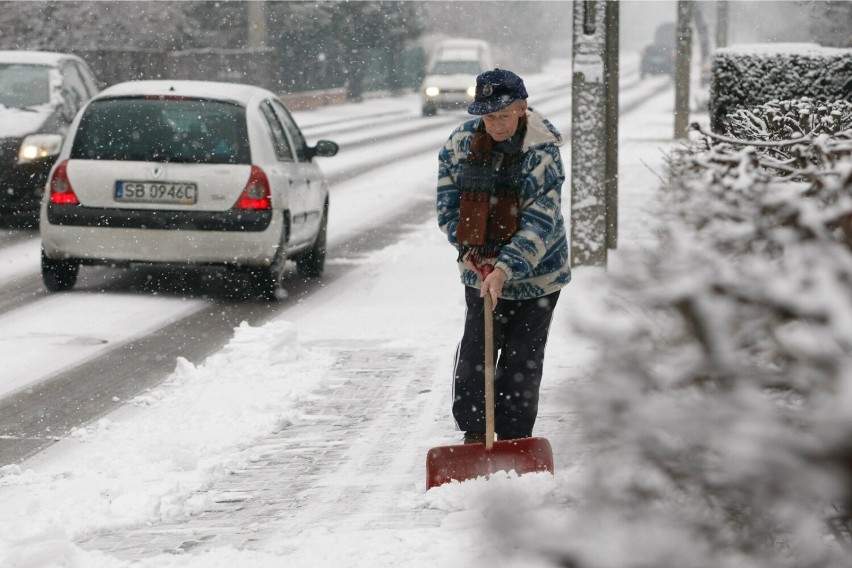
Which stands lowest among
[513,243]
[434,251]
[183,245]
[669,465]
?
[434,251]

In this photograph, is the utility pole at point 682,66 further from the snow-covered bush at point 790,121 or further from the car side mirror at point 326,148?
the snow-covered bush at point 790,121

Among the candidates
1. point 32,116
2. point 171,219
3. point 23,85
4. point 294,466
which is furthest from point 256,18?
point 294,466

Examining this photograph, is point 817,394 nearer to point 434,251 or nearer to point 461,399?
point 461,399

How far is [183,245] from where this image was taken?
9.68m

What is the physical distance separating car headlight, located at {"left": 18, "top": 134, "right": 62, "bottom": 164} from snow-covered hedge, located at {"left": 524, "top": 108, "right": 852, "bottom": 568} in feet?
39.4

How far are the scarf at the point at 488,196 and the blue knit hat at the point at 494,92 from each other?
6.2 inches

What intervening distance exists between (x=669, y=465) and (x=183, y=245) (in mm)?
8152

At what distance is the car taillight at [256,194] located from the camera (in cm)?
971

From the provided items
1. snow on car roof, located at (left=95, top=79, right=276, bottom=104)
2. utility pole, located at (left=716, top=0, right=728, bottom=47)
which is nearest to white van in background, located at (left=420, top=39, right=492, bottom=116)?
utility pole, located at (left=716, top=0, right=728, bottom=47)

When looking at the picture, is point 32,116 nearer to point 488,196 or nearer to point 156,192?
point 156,192

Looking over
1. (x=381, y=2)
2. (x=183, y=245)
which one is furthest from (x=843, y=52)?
(x=381, y=2)

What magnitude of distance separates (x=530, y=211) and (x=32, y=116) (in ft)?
32.2

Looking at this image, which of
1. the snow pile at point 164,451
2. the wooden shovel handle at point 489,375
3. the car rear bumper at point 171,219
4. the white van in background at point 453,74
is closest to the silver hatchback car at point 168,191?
the car rear bumper at point 171,219

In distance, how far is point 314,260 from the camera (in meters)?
11.1
